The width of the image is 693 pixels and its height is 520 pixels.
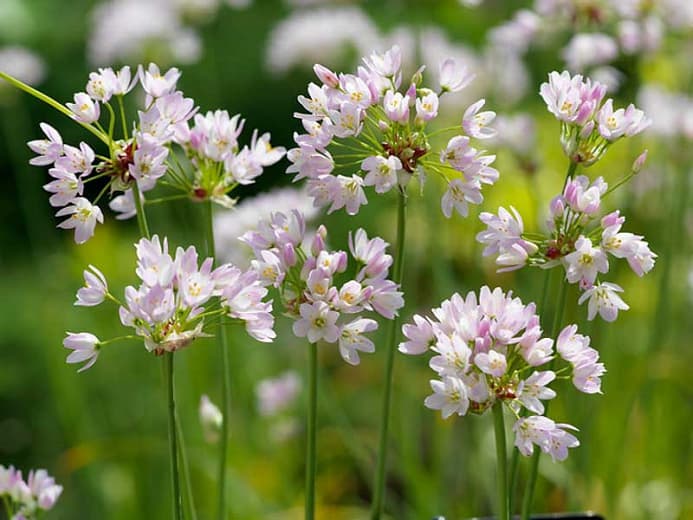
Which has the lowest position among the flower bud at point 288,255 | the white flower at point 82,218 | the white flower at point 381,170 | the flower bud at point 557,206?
the flower bud at point 288,255

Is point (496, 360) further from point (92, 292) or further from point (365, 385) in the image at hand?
point (365, 385)

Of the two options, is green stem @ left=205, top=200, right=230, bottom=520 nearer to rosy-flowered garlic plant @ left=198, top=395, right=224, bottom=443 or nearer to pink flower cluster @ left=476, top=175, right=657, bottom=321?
rosy-flowered garlic plant @ left=198, top=395, right=224, bottom=443

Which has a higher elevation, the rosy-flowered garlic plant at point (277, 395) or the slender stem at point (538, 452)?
the slender stem at point (538, 452)

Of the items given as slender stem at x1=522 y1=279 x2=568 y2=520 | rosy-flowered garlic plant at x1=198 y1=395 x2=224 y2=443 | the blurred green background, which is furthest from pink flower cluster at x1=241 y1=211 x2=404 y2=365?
the blurred green background

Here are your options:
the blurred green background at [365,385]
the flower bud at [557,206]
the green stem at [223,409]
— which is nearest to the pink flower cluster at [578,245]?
the flower bud at [557,206]

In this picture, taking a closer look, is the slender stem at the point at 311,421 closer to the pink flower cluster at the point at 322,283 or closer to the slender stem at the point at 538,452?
the pink flower cluster at the point at 322,283

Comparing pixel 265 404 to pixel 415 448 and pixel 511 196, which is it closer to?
pixel 415 448
